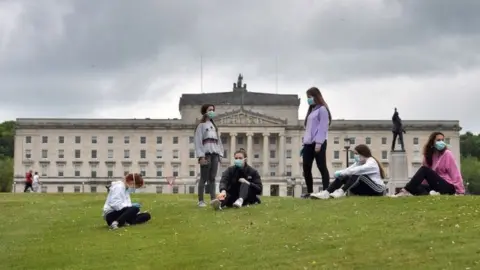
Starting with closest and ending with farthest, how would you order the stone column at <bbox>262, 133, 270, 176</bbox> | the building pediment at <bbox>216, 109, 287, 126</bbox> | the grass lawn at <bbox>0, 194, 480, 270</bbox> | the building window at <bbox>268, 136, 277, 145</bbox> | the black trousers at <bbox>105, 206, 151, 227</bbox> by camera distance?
1. the grass lawn at <bbox>0, 194, 480, 270</bbox>
2. the black trousers at <bbox>105, 206, 151, 227</bbox>
3. the stone column at <bbox>262, 133, 270, 176</bbox>
4. the building pediment at <bbox>216, 109, 287, 126</bbox>
5. the building window at <bbox>268, 136, 277, 145</bbox>

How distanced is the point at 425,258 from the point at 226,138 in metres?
134

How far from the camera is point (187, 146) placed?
143250mm

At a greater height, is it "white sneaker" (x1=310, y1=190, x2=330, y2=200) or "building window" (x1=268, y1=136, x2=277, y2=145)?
"building window" (x1=268, y1=136, x2=277, y2=145)

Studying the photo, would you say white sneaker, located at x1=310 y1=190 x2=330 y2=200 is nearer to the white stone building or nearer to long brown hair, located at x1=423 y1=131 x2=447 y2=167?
long brown hair, located at x1=423 y1=131 x2=447 y2=167

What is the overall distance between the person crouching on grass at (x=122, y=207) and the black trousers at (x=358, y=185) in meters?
4.72

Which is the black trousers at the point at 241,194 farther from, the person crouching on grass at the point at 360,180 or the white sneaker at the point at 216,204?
the person crouching on grass at the point at 360,180

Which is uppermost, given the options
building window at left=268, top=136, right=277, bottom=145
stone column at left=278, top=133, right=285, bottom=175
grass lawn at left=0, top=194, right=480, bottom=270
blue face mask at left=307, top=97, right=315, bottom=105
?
building window at left=268, top=136, right=277, bottom=145

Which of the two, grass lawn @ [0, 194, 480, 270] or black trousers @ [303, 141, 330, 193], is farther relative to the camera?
black trousers @ [303, 141, 330, 193]

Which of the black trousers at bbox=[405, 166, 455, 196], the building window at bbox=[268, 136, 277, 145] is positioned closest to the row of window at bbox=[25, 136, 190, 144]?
the building window at bbox=[268, 136, 277, 145]

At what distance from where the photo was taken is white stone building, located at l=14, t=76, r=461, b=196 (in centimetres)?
14188

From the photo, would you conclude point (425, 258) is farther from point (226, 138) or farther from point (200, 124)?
point (226, 138)

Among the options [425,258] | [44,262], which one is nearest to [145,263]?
[44,262]

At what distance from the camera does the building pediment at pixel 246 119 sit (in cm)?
14400

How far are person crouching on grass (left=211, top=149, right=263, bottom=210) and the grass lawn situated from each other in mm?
531
